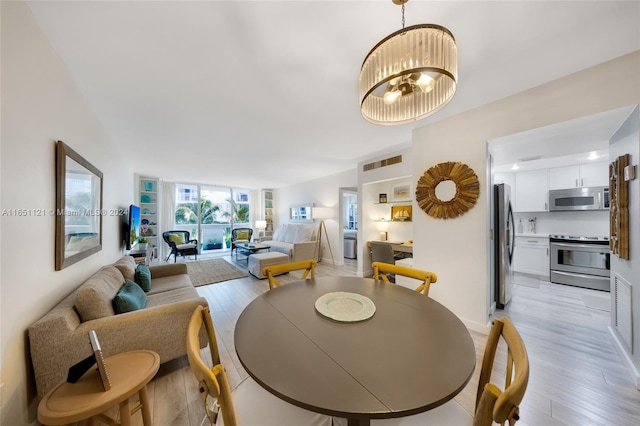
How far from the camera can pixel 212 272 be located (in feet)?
16.2

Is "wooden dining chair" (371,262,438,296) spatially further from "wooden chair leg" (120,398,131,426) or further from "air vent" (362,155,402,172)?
"air vent" (362,155,402,172)

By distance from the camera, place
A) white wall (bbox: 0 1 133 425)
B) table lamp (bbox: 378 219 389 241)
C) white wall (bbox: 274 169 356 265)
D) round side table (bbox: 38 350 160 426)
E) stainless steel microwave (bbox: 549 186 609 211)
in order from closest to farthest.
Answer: round side table (bbox: 38 350 160 426), white wall (bbox: 0 1 133 425), stainless steel microwave (bbox: 549 186 609 211), table lamp (bbox: 378 219 389 241), white wall (bbox: 274 169 356 265)

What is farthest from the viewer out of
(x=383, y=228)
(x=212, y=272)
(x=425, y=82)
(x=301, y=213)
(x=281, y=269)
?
(x=301, y=213)

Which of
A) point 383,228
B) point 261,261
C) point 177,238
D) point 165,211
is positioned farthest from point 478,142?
point 165,211

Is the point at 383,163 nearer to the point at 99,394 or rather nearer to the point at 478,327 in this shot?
the point at 478,327

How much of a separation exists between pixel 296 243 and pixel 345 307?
4.17 metres

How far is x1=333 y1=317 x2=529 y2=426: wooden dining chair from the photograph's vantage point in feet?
1.77

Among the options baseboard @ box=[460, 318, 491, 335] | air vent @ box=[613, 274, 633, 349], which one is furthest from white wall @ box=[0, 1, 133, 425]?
air vent @ box=[613, 274, 633, 349]

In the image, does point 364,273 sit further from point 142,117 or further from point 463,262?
point 142,117

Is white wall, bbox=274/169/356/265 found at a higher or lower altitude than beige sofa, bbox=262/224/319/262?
higher

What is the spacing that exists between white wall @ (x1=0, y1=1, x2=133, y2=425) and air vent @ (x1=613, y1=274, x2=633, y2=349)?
4251 millimetres

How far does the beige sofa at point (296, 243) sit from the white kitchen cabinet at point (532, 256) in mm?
4453

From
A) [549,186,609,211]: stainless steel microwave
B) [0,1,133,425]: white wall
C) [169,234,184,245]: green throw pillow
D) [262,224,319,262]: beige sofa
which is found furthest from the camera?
[169,234,184,245]: green throw pillow

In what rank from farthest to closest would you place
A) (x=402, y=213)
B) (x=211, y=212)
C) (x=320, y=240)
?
(x=211, y=212) → (x=320, y=240) → (x=402, y=213)
